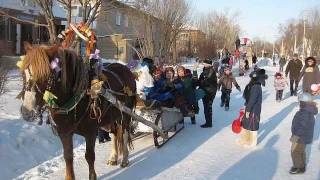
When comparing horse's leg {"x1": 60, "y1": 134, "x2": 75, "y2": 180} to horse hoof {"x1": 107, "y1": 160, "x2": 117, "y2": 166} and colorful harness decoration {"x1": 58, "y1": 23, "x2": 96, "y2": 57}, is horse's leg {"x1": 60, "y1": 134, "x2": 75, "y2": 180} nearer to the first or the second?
colorful harness decoration {"x1": 58, "y1": 23, "x2": 96, "y2": 57}

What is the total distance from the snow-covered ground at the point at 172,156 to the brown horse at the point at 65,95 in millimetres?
1031

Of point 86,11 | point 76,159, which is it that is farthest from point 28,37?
point 76,159

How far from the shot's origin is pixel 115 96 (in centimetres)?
709

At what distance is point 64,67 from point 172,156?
3490 mm

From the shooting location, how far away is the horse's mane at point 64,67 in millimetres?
5078

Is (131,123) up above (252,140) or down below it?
above

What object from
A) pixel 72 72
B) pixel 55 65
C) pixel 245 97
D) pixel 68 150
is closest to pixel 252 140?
pixel 245 97

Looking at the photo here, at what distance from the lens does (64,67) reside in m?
5.49

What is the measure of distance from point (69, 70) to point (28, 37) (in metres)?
23.0

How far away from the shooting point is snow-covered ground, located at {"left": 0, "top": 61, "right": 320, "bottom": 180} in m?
7.26

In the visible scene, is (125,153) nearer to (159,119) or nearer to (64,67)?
(159,119)

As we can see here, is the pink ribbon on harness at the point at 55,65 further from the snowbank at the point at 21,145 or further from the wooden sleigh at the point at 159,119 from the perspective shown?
the snowbank at the point at 21,145

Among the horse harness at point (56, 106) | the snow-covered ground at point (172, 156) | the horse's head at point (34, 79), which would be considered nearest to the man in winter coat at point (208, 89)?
the snow-covered ground at point (172, 156)

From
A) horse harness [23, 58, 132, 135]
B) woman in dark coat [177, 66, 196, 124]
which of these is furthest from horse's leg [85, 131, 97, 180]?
woman in dark coat [177, 66, 196, 124]
